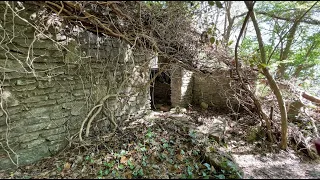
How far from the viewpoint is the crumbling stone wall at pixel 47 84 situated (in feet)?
6.96

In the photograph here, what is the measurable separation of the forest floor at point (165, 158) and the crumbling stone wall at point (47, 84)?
0.89ft

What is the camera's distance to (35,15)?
2250mm

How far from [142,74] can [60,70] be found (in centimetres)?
157

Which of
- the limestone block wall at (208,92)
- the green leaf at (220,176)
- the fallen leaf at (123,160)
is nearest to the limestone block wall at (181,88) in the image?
the limestone block wall at (208,92)

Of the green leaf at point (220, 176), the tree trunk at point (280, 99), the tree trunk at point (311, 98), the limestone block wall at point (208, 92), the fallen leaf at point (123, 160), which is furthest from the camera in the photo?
the limestone block wall at point (208, 92)

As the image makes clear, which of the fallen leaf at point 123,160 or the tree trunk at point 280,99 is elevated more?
the tree trunk at point 280,99

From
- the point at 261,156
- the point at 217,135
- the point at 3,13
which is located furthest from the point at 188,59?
the point at 3,13

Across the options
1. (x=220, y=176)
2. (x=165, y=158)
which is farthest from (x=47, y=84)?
(x=220, y=176)

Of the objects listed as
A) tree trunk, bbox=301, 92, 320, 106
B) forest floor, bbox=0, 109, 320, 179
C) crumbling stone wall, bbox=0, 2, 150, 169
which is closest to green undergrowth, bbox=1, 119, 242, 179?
forest floor, bbox=0, 109, 320, 179

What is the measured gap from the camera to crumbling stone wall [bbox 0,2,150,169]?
6.96 ft

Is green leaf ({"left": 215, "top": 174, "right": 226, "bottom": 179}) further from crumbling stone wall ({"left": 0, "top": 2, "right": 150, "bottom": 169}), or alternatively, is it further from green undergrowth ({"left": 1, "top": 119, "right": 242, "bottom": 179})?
crumbling stone wall ({"left": 0, "top": 2, "right": 150, "bottom": 169})

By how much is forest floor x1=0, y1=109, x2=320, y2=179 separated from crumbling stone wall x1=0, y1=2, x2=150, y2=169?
10.7 inches

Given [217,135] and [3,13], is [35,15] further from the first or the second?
[217,135]

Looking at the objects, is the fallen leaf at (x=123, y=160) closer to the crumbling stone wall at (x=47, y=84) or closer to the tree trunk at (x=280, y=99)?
the crumbling stone wall at (x=47, y=84)
